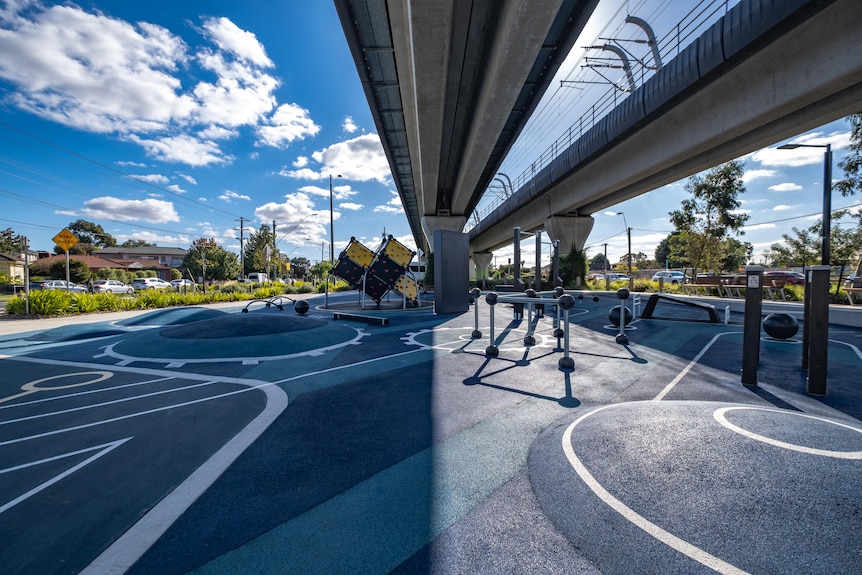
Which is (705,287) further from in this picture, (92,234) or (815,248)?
(92,234)

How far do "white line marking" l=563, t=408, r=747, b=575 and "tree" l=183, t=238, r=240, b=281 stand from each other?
54307 mm

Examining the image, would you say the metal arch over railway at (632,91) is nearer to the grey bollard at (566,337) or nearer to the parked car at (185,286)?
the grey bollard at (566,337)

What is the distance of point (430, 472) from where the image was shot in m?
3.10

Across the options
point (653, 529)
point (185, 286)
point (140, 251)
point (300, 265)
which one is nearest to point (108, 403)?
point (653, 529)

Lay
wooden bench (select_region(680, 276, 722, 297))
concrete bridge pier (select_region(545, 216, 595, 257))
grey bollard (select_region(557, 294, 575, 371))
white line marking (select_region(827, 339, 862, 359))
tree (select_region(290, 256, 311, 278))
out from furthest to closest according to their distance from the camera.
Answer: tree (select_region(290, 256, 311, 278))
concrete bridge pier (select_region(545, 216, 595, 257))
wooden bench (select_region(680, 276, 722, 297))
white line marking (select_region(827, 339, 862, 359))
grey bollard (select_region(557, 294, 575, 371))

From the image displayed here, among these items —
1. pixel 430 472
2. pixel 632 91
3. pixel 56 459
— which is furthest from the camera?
pixel 632 91

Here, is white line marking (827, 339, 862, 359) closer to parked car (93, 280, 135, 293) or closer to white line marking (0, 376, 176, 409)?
white line marking (0, 376, 176, 409)

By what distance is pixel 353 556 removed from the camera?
2.15 m

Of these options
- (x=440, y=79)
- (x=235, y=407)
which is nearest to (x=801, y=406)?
(x=235, y=407)

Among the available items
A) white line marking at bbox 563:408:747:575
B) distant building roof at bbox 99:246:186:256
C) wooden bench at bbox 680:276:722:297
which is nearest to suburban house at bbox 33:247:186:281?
distant building roof at bbox 99:246:186:256

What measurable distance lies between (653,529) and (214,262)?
57616 millimetres

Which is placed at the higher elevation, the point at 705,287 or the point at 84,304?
the point at 705,287

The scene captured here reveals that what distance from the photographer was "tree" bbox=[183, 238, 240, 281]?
4891 centimetres

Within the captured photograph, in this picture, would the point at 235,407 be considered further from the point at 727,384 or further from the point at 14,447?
the point at 727,384
